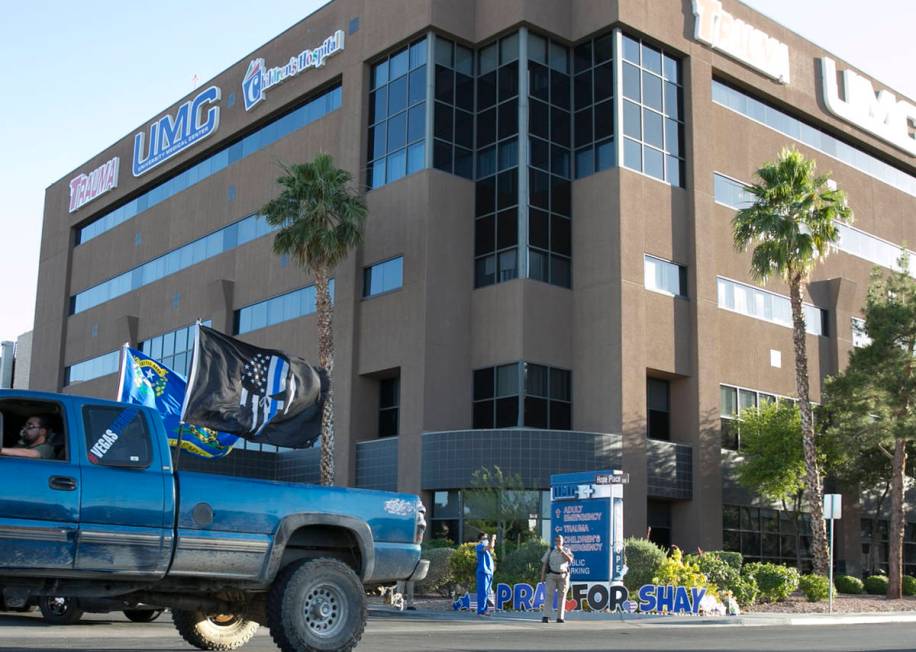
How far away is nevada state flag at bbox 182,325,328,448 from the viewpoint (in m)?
11.8

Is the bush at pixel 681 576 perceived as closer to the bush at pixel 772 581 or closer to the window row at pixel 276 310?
the bush at pixel 772 581

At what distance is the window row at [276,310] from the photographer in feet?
143

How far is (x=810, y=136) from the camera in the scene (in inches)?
1880

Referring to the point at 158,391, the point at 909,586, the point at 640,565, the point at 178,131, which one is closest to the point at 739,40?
the point at 909,586

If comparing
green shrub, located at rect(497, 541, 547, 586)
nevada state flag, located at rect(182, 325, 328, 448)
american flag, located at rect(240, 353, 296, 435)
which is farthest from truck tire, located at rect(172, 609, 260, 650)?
green shrub, located at rect(497, 541, 547, 586)

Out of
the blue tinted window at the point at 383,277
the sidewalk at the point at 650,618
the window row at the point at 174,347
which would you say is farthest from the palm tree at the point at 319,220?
the sidewalk at the point at 650,618

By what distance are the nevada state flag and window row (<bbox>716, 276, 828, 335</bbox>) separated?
102 feet

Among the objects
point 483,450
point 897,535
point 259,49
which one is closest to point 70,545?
point 483,450

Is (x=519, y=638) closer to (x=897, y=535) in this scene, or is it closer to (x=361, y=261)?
(x=897, y=535)

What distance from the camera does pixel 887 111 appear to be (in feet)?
169

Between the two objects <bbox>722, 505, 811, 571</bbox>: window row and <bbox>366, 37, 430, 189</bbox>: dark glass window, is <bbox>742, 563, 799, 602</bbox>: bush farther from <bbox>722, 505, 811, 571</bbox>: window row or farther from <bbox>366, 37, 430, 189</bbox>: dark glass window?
<bbox>366, 37, 430, 189</bbox>: dark glass window

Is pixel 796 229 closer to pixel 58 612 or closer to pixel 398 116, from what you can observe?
pixel 398 116

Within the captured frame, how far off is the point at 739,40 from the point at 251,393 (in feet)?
121

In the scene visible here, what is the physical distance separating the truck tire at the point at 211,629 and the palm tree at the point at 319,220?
24750 millimetres
